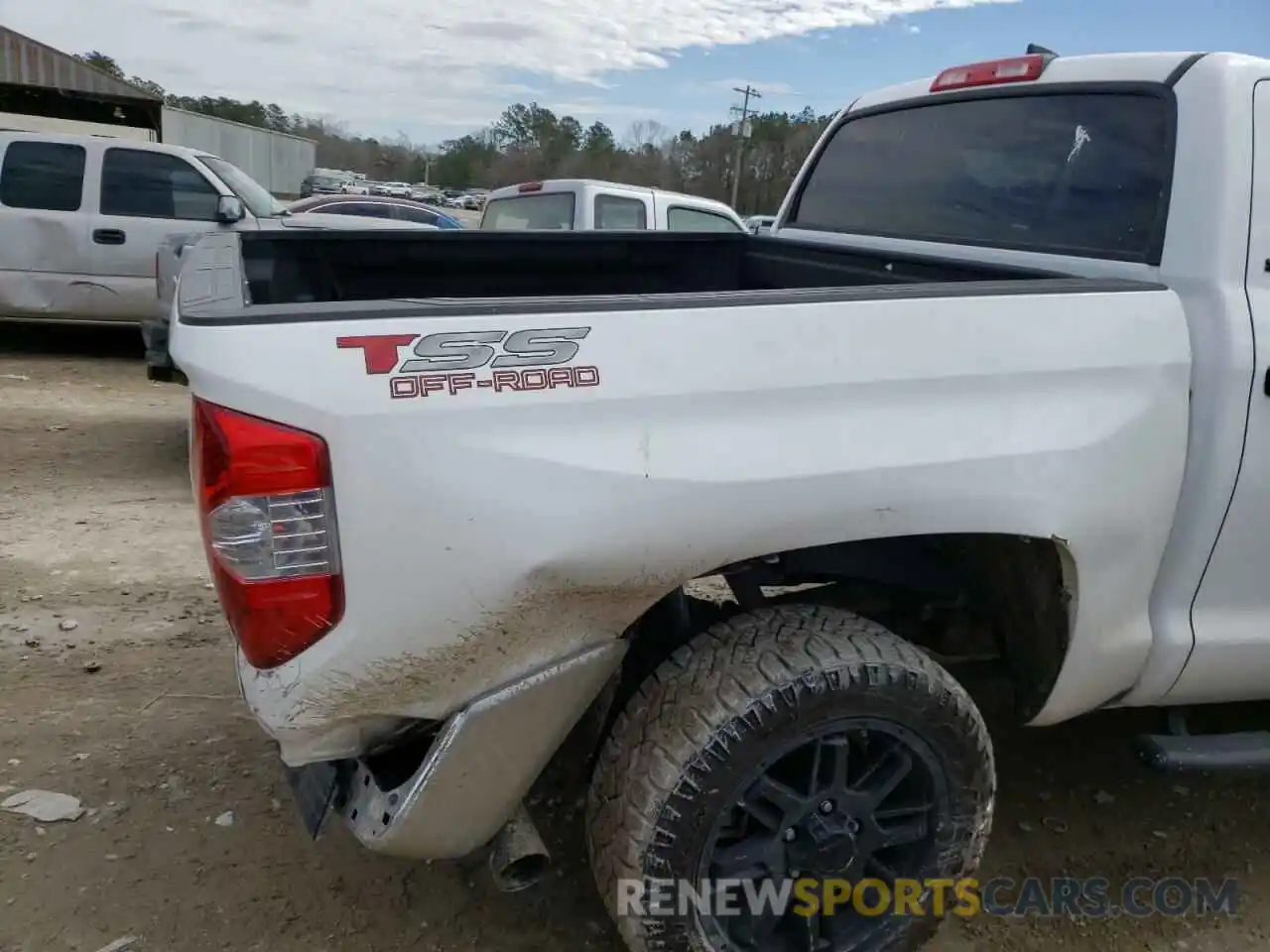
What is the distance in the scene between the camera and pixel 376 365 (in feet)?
5.56

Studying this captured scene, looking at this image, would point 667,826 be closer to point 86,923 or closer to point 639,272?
point 86,923

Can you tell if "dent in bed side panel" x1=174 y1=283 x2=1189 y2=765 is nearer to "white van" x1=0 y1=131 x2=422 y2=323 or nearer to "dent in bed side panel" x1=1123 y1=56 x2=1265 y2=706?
"dent in bed side panel" x1=1123 y1=56 x2=1265 y2=706

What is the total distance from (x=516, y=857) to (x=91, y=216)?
28.5 feet

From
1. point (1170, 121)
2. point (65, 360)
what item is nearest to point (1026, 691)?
point (1170, 121)

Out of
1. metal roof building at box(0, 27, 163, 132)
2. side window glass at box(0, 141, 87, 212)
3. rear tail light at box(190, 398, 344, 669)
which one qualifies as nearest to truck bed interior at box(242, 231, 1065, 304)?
rear tail light at box(190, 398, 344, 669)

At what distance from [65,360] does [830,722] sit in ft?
30.7

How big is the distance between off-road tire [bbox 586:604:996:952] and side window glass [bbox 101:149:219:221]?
27.0 ft

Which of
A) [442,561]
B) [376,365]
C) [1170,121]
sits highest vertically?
[1170,121]

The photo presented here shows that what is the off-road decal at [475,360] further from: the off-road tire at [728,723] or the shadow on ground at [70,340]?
the shadow on ground at [70,340]

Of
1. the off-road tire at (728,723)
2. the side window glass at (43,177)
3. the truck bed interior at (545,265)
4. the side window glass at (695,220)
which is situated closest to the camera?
the off-road tire at (728,723)

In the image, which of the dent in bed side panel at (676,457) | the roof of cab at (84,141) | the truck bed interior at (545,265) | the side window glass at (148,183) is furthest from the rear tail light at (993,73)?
the roof of cab at (84,141)

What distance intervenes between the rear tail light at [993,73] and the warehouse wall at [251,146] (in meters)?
35.3

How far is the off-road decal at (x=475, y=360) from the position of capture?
66.9 inches

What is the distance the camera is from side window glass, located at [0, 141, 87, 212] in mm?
8859
